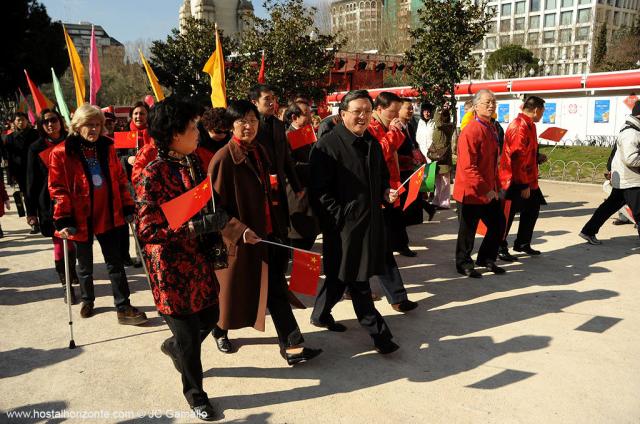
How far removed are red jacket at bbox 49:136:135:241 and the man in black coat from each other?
194 cm

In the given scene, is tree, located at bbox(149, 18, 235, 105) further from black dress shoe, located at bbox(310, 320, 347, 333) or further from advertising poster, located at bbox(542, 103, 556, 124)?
black dress shoe, located at bbox(310, 320, 347, 333)

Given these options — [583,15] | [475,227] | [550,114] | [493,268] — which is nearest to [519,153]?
[475,227]

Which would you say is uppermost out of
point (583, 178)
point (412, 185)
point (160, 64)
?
point (160, 64)

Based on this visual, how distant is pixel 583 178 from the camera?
12.8m

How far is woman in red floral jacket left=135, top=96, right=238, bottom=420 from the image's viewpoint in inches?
106

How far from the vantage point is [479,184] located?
5.29 m

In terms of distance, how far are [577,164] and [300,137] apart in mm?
9184

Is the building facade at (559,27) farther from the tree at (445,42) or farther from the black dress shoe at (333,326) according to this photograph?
the black dress shoe at (333,326)

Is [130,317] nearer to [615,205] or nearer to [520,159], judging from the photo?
[520,159]

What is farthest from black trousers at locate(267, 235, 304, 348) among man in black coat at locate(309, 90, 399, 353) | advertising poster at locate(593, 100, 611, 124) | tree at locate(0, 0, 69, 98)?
tree at locate(0, 0, 69, 98)

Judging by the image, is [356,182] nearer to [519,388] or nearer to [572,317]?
[519,388]

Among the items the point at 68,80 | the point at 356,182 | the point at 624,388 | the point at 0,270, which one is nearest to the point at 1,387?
the point at 356,182

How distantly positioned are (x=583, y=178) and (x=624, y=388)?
35.4 ft

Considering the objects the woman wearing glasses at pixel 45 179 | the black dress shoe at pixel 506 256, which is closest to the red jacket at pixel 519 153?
the black dress shoe at pixel 506 256
